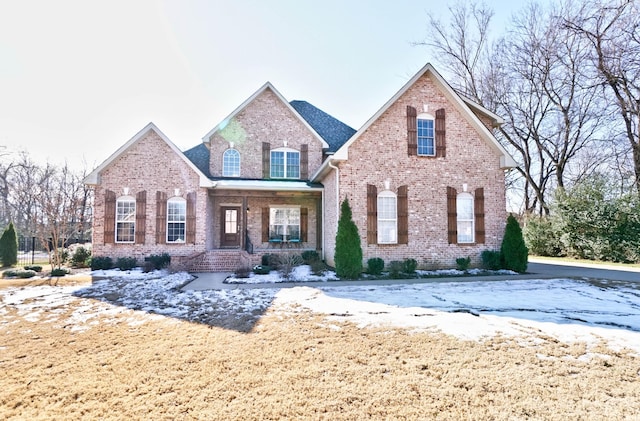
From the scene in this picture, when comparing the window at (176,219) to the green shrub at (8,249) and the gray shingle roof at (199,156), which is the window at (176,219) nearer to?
the gray shingle roof at (199,156)

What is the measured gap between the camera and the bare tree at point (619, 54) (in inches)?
618

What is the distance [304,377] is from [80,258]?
49.3 ft

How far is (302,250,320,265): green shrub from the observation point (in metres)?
13.8

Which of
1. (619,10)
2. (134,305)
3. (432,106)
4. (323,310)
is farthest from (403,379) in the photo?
(619,10)

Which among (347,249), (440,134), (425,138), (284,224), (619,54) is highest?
(619,54)

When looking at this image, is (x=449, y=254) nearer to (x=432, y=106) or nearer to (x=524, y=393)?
(x=432, y=106)

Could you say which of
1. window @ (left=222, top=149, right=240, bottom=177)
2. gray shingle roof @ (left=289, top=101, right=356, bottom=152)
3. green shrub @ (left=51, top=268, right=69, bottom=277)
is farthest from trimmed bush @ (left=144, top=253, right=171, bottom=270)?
gray shingle roof @ (left=289, top=101, right=356, bottom=152)

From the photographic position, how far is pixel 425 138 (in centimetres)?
1267

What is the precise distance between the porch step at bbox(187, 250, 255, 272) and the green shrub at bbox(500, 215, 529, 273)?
10139 millimetres

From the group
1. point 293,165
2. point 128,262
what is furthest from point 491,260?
point 128,262

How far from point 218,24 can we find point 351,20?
15.8 ft

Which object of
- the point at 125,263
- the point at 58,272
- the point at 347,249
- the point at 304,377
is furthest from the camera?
the point at 125,263

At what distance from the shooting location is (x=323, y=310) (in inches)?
259

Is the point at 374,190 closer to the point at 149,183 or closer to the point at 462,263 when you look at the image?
the point at 462,263
